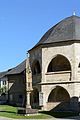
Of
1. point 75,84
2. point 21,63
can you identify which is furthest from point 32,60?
point 21,63

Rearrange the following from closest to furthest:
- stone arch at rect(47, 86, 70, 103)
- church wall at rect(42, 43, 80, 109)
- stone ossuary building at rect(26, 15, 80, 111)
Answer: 1. church wall at rect(42, 43, 80, 109)
2. stone ossuary building at rect(26, 15, 80, 111)
3. stone arch at rect(47, 86, 70, 103)

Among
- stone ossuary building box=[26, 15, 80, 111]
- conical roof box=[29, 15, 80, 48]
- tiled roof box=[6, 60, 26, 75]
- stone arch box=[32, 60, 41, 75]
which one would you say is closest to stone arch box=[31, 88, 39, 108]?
stone ossuary building box=[26, 15, 80, 111]

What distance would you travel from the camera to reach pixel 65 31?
46156 mm

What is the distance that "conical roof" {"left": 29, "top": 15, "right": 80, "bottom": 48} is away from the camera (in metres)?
44.5

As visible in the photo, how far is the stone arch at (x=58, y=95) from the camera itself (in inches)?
1779

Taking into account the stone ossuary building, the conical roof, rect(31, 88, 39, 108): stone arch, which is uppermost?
the conical roof

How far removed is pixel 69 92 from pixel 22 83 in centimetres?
1894

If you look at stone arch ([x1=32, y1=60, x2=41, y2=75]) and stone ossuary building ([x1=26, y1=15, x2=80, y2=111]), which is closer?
stone ossuary building ([x1=26, y1=15, x2=80, y2=111])

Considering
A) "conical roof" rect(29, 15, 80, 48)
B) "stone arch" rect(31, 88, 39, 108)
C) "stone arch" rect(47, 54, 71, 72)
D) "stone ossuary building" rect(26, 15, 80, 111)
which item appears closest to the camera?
"stone ossuary building" rect(26, 15, 80, 111)

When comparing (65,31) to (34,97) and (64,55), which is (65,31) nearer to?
(64,55)

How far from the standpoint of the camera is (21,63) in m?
66.8

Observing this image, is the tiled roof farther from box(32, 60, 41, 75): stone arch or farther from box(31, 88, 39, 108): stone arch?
box(31, 88, 39, 108): stone arch

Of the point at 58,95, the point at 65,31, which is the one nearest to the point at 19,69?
the point at 58,95

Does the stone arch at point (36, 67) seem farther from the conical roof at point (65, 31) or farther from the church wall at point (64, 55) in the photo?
the church wall at point (64, 55)
